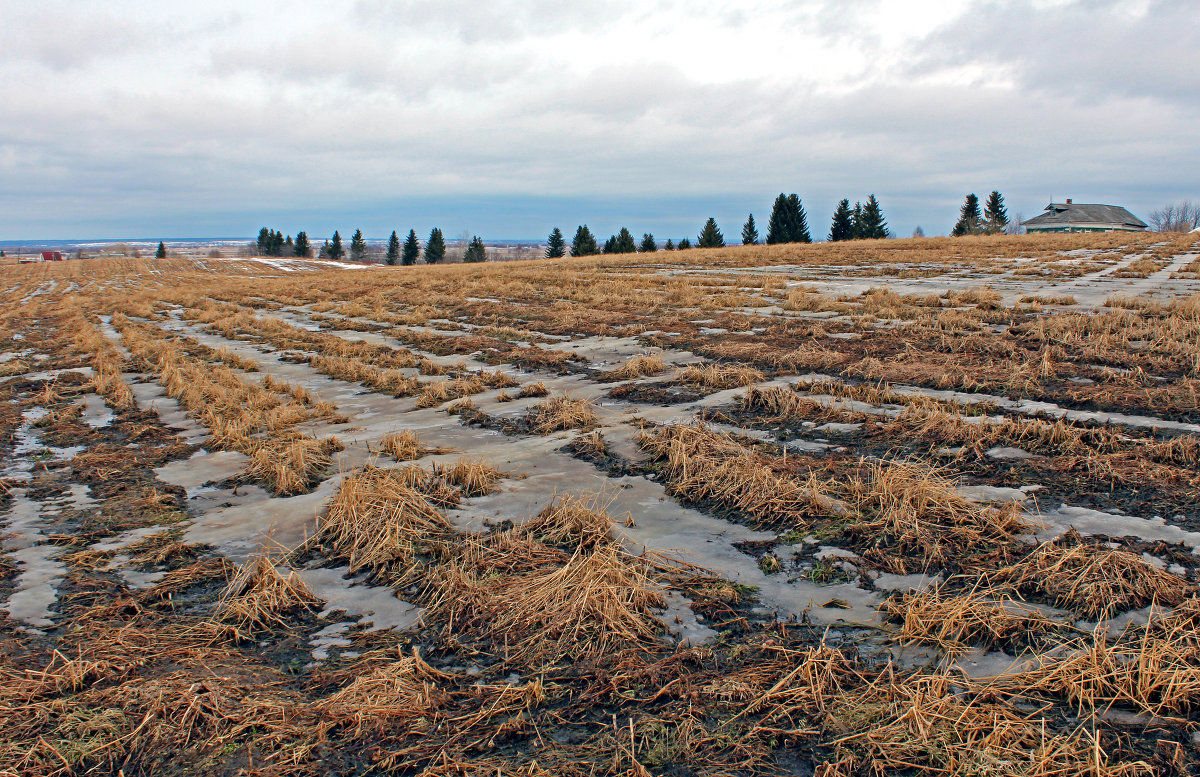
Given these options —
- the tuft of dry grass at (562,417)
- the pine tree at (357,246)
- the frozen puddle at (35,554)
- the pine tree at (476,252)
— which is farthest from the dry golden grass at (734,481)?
the pine tree at (357,246)

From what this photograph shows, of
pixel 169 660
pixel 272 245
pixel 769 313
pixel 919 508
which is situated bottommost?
pixel 169 660

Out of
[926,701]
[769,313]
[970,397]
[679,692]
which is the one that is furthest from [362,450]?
[769,313]

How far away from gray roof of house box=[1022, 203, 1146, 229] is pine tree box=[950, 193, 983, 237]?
32.1ft

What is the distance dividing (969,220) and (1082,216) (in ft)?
79.4

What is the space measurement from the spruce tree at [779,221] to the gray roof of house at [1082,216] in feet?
104

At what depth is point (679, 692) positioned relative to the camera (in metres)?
2.71

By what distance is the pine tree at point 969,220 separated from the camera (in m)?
59.7

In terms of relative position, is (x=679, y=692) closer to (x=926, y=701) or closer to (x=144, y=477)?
(x=926, y=701)

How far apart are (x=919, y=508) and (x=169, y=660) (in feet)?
13.3

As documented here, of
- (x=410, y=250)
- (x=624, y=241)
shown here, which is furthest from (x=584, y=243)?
(x=410, y=250)

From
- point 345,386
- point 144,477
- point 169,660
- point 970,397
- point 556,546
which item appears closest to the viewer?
point 169,660

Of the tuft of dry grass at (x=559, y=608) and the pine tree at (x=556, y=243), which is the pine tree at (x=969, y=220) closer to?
the pine tree at (x=556, y=243)

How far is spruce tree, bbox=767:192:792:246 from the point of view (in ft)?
214

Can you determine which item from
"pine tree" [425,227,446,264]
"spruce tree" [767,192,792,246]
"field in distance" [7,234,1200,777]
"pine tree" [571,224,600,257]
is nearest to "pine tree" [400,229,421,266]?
"pine tree" [425,227,446,264]
